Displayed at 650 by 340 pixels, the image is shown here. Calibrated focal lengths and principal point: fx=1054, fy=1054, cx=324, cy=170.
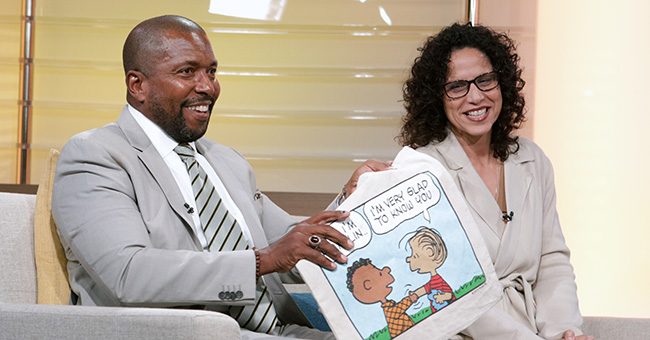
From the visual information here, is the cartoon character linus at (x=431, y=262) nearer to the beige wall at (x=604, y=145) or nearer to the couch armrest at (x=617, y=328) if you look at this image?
the couch armrest at (x=617, y=328)

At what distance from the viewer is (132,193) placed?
7.66 ft

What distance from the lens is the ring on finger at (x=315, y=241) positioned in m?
2.21

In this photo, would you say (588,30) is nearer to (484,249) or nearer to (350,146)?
(350,146)

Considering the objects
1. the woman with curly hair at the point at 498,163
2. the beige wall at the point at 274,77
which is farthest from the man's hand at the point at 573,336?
the beige wall at the point at 274,77

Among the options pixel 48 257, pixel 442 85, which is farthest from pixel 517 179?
pixel 48 257

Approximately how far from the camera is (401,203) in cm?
226

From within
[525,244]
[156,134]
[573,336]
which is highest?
[156,134]

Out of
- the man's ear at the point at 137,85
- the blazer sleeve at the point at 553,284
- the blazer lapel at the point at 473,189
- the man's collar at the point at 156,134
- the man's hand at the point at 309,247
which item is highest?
the man's ear at the point at 137,85

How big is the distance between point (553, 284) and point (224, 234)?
0.86m

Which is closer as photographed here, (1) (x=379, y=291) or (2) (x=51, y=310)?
(2) (x=51, y=310)

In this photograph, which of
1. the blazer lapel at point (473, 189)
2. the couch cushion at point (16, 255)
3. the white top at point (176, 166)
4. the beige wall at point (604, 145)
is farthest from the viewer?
the beige wall at point (604, 145)

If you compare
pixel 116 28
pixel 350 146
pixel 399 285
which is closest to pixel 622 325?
pixel 399 285

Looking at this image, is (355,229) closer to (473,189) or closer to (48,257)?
(473,189)

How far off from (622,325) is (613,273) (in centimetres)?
190
